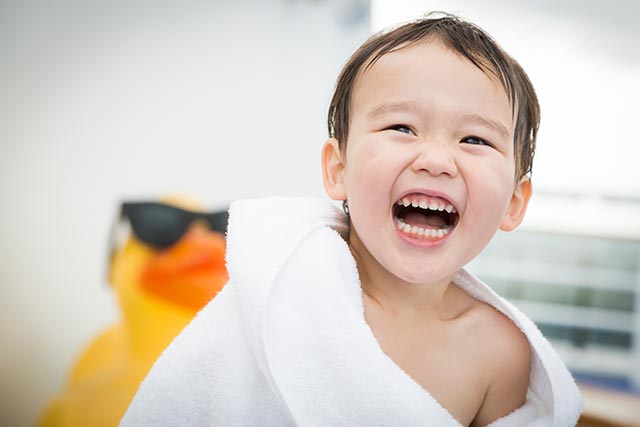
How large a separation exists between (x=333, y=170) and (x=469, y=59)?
18 cm

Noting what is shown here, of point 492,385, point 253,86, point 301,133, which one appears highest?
point 253,86

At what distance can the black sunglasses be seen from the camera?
138cm

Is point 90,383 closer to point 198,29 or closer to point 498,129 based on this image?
point 198,29

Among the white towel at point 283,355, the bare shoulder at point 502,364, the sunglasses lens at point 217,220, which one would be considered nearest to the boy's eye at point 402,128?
the white towel at point 283,355

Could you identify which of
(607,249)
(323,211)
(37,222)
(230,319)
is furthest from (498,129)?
(607,249)

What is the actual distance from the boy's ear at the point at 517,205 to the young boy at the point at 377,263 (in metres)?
0.05

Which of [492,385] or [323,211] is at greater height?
[323,211]

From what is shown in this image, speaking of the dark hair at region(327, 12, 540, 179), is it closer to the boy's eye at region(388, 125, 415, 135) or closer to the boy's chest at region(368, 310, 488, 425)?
the boy's eye at region(388, 125, 415, 135)

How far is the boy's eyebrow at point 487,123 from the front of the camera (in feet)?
1.79

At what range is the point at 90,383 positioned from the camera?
137cm

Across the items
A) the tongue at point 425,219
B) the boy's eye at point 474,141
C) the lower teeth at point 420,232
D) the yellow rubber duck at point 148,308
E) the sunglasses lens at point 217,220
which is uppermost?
the boy's eye at point 474,141

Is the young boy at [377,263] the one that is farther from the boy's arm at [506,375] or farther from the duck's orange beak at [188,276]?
the duck's orange beak at [188,276]

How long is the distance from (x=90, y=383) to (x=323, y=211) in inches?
38.9

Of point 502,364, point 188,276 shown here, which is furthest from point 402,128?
point 188,276
